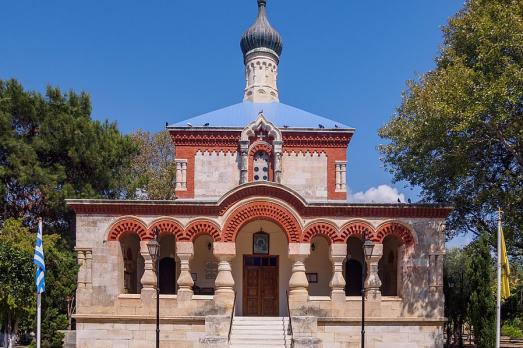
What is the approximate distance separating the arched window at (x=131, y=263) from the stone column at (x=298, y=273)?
593 centimetres

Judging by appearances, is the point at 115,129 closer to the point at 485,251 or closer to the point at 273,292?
the point at 273,292

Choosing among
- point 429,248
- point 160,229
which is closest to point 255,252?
point 160,229

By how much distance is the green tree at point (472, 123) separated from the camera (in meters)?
16.5

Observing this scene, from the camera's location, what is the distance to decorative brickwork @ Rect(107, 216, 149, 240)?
18.8 meters

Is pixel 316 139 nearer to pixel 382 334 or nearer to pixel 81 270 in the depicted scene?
pixel 382 334

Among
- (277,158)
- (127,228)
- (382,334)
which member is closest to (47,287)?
(127,228)

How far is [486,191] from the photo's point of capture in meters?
18.5

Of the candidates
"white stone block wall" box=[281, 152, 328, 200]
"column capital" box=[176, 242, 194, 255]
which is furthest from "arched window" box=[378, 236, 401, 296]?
"column capital" box=[176, 242, 194, 255]

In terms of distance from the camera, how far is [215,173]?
2288 cm

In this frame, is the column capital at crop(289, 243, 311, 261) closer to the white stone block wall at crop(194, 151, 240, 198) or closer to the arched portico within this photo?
the arched portico

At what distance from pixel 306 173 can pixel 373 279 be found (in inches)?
237

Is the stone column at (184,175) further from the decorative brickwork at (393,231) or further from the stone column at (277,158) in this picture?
the decorative brickwork at (393,231)

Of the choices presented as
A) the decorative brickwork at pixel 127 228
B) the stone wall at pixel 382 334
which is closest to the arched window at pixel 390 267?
the stone wall at pixel 382 334

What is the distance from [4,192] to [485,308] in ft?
68.3
